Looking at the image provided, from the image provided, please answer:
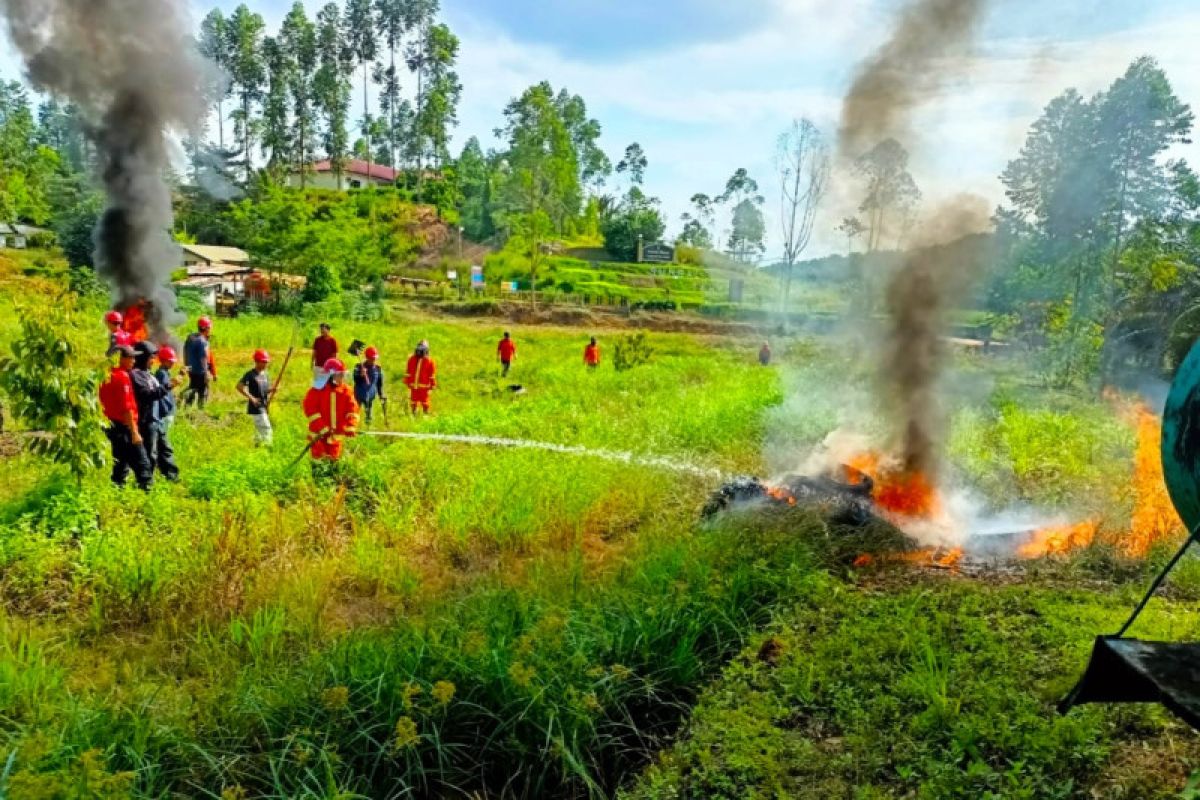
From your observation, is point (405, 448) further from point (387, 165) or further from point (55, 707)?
point (387, 165)

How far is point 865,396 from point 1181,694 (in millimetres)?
9394

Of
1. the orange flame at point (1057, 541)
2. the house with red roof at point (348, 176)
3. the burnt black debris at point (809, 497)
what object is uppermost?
the house with red roof at point (348, 176)

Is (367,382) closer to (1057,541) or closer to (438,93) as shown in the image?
(1057,541)

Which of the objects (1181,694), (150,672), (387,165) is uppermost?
(387,165)

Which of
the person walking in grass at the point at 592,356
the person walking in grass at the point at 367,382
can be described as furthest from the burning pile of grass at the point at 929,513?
the person walking in grass at the point at 592,356

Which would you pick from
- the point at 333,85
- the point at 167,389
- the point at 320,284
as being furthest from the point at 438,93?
the point at 167,389

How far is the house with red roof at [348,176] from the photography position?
206 feet

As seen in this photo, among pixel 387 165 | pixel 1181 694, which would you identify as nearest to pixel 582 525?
pixel 1181 694

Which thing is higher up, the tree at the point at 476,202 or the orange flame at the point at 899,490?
the tree at the point at 476,202

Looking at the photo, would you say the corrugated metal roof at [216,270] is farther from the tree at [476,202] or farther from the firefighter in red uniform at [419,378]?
the firefighter in red uniform at [419,378]

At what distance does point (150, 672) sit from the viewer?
4734mm

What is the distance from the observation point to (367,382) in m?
11.9

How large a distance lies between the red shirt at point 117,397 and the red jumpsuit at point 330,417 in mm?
1657

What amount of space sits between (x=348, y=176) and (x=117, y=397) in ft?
214
